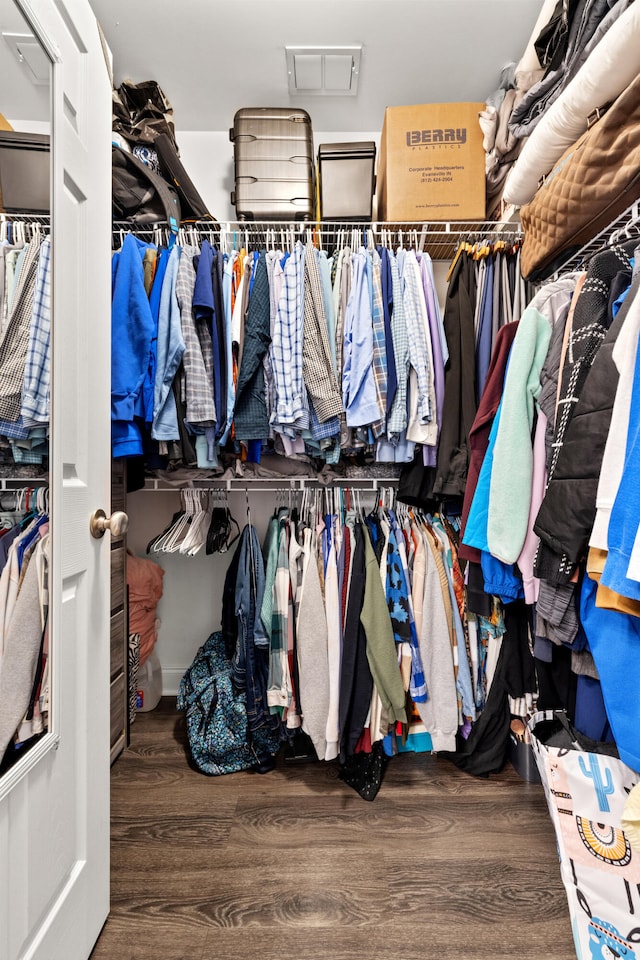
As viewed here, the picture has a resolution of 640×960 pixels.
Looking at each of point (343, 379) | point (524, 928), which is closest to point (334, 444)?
point (343, 379)

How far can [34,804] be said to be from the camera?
0.81 m

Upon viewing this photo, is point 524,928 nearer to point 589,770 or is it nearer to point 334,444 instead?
point 589,770

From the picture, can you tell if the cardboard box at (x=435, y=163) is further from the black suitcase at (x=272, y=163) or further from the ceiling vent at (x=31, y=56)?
the ceiling vent at (x=31, y=56)

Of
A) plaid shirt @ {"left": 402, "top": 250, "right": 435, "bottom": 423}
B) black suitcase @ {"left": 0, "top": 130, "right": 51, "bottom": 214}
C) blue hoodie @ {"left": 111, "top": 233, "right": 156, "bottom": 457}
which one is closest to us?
black suitcase @ {"left": 0, "top": 130, "right": 51, "bottom": 214}

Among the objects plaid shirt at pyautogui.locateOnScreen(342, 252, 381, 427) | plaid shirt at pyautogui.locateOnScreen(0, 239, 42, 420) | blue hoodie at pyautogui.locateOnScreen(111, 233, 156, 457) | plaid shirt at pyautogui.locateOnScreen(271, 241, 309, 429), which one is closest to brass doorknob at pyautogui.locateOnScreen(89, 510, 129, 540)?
plaid shirt at pyautogui.locateOnScreen(0, 239, 42, 420)

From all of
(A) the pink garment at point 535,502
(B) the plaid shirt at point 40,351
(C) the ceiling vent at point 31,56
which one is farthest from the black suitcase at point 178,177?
(A) the pink garment at point 535,502

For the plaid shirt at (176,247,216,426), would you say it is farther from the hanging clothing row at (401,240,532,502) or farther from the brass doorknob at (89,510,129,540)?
the hanging clothing row at (401,240,532,502)

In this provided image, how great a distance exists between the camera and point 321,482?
1.94 m

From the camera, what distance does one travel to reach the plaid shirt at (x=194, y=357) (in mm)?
1518

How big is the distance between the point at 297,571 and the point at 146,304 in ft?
3.41

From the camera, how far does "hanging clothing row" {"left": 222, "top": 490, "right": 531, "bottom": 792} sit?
62.0 inches

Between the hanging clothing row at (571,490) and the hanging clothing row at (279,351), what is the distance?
0.30 metres

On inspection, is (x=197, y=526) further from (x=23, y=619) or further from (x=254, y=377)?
(x=23, y=619)

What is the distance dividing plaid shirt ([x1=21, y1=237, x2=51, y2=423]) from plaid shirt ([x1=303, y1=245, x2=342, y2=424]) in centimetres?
84
